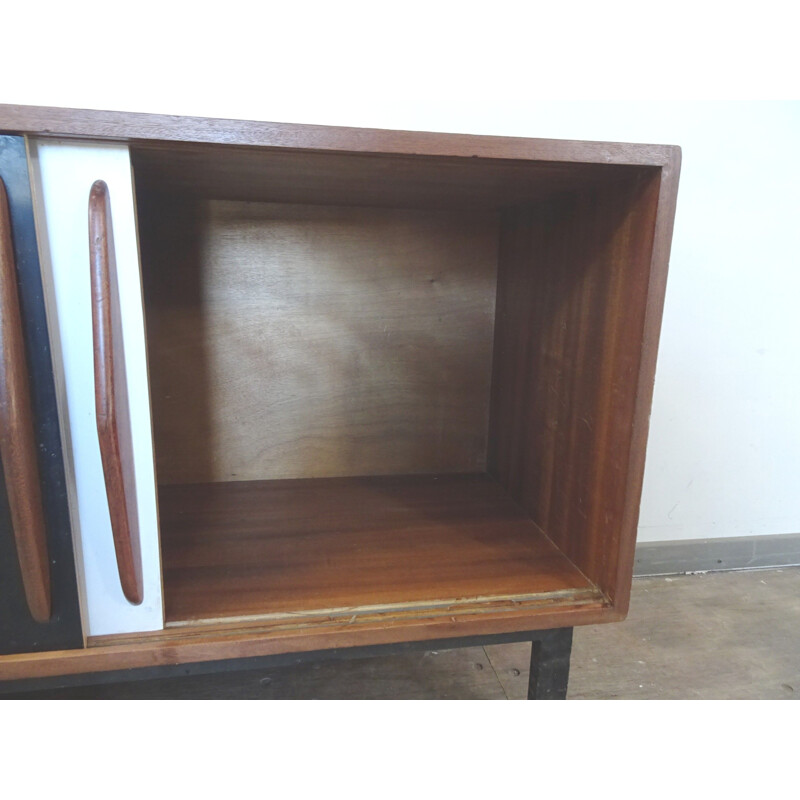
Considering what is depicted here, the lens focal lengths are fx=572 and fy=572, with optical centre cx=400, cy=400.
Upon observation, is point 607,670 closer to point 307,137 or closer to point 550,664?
point 550,664

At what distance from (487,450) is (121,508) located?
0.89m

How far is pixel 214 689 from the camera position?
1216 mm

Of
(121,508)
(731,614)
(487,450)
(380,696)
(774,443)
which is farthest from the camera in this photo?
(774,443)

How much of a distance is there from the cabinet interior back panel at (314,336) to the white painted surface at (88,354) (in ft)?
1.80

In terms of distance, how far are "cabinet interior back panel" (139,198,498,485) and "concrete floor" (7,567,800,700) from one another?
1.44 feet

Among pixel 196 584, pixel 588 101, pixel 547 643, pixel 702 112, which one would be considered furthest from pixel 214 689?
pixel 702 112

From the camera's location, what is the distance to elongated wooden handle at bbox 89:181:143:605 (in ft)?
1.90

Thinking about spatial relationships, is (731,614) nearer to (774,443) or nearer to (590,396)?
(774,443)

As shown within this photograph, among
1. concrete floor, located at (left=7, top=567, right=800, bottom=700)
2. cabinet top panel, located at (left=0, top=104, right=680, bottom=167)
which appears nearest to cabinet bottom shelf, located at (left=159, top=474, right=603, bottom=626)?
concrete floor, located at (left=7, top=567, right=800, bottom=700)

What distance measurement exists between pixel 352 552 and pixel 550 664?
0.35 metres

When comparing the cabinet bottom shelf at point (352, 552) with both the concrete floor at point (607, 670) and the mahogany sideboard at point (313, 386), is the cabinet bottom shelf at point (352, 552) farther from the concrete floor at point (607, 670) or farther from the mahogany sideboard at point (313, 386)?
the concrete floor at point (607, 670)

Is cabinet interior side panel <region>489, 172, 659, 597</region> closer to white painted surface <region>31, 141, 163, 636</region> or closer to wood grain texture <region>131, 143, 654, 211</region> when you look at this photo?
wood grain texture <region>131, 143, 654, 211</region>

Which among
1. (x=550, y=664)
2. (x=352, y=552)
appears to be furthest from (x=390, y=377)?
(x=550, y=664)

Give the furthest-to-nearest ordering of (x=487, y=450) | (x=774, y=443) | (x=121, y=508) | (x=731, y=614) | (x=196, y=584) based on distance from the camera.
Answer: (x=774, y=443) → (x=731, y=614) → (x=487, y=450) → (x=196, y=584) → (x=121, y=508)
